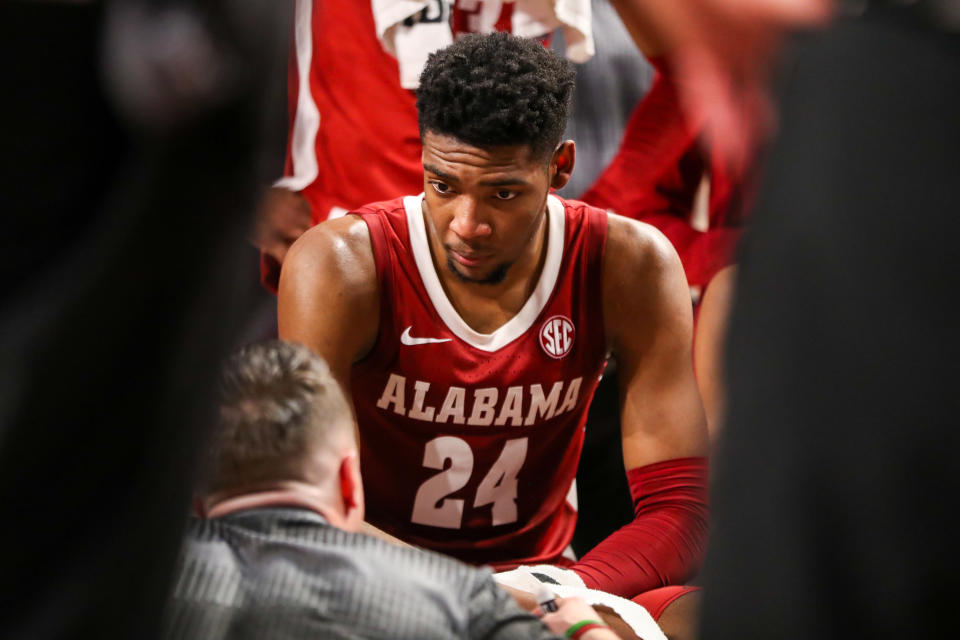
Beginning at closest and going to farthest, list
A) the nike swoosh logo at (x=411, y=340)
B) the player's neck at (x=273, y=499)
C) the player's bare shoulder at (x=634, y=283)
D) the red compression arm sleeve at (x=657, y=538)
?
the player's neck at (x=273, y=499)
the red compression arm sleeve at (x=657, y=538)
the nike swoosh logo at (x=411, y=340)
the player's bare shoulder at (x=634, y=283)

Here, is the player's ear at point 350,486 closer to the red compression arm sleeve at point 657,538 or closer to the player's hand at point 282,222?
the red compression arm sleeve at point 657,538

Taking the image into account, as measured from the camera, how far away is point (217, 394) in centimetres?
73

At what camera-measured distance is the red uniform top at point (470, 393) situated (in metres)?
1.98

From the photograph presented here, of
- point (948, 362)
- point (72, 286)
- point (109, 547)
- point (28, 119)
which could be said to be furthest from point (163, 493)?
point (948, 362)

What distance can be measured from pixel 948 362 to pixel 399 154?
239 centimetres

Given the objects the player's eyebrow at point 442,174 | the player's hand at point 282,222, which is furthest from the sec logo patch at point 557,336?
the player's hand at point 282,222

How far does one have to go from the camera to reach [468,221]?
188 cm

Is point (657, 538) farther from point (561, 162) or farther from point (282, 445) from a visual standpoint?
point (282, 445)

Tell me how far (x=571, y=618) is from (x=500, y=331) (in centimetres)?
83

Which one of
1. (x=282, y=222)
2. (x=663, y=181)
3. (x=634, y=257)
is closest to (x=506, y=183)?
(x=634, y=257)

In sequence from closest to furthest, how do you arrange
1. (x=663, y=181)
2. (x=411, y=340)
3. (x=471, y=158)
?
(x=471, y=158)
(x=411, y=340)
(x=663, y=181)

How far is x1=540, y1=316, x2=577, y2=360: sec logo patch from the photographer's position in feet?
6.65

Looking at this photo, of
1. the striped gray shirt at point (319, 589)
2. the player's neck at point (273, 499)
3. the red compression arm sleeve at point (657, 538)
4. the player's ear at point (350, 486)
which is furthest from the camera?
the red compression arm sleeve at point (657, 538)

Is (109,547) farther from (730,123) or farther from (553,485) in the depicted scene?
(553,485)
